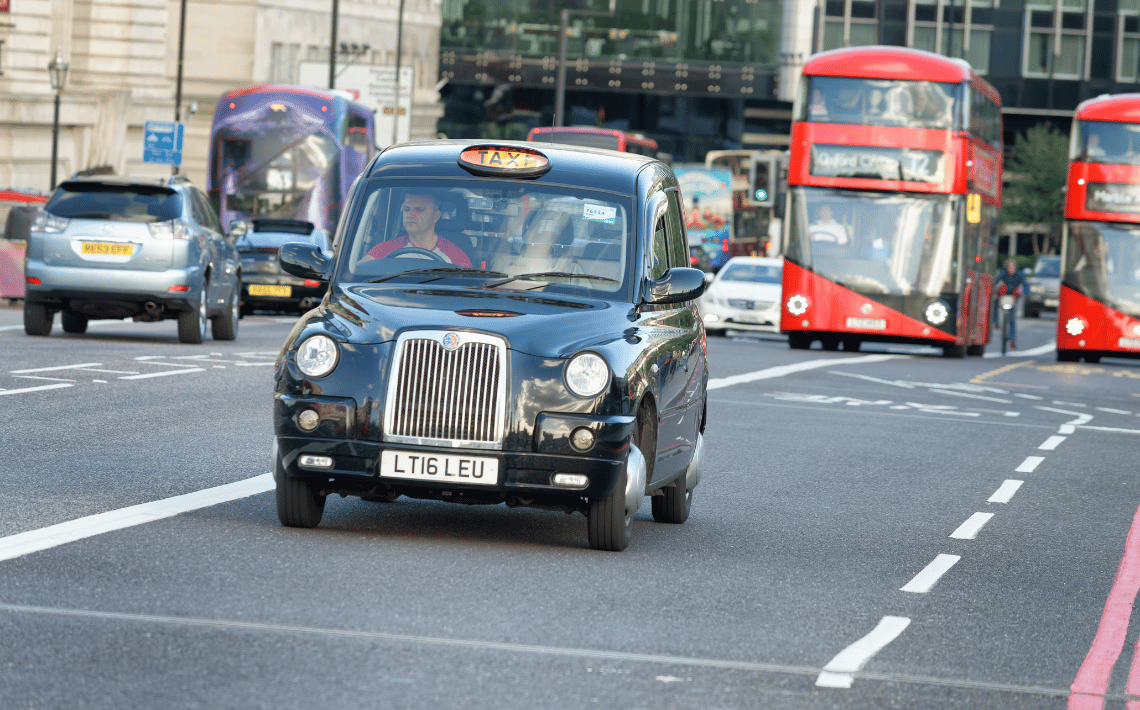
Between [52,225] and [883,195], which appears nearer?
[52,225]

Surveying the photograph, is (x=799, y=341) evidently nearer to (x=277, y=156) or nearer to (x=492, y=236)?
(x=277, y=156)

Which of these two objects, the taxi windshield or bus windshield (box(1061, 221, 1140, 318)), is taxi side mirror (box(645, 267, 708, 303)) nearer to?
the taxi windshield

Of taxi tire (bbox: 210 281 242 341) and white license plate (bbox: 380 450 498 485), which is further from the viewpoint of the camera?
taxi tire (bbox: 210 281 242 341)

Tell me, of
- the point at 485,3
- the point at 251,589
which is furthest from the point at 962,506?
the point at 485,3

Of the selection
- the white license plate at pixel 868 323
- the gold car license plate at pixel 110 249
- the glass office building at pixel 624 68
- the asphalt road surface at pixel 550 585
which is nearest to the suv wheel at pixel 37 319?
the gold car license plate at pixel 110 249

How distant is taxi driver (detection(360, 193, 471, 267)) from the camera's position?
909 centimetres

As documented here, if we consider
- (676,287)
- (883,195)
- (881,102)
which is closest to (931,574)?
(676,287)

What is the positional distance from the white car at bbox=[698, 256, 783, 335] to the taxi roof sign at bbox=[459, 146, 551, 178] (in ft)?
85.4

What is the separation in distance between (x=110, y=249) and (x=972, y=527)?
12427 mm

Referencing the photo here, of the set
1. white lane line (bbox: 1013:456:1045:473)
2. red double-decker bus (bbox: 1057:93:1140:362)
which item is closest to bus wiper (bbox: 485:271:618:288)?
white lane line (bbox: 1013:456:1045:473)

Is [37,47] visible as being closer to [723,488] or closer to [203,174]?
[203,174]

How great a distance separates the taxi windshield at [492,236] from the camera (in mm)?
9039

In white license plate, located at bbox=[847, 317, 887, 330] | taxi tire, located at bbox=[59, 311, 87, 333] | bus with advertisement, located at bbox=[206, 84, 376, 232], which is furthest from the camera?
bus with advertisement, located at bbox=[206, 84, 376, 232]

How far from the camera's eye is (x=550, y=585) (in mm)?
7668
